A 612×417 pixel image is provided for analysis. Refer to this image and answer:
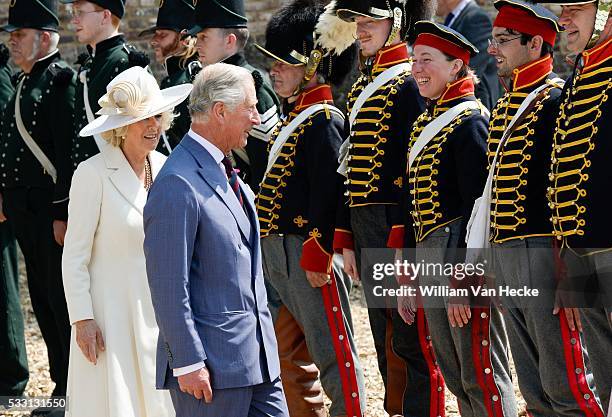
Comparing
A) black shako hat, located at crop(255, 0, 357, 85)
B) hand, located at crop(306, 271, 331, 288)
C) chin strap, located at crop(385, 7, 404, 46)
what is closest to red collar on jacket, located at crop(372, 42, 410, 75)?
chin strap, located at crop(385, 7, 404, 46)

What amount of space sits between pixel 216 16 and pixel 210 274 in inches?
114

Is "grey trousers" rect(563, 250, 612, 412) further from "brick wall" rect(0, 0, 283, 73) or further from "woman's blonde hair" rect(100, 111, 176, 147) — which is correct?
"brick wall" rect(0, 0, 283, 73)

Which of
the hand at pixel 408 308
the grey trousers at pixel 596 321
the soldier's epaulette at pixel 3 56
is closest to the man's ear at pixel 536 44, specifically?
the grey trousers at pixel 596 321

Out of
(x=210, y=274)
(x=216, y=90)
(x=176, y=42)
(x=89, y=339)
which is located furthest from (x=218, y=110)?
(x=176, y=42)

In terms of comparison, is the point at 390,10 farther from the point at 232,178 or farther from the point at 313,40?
the point at 232,178

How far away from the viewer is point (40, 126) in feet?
23.4

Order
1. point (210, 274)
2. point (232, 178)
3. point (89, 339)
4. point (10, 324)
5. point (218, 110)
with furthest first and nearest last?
point (10, 324), point (89, 339), point (232, 178), point (218, 110), point (210, 274)

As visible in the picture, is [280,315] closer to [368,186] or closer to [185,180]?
[368,186]

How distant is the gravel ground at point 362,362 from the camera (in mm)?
6727

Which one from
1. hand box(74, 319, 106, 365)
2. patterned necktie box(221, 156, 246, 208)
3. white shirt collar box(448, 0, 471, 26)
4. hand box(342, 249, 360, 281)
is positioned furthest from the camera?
white shirt collar box(448, 0, 471, 26)

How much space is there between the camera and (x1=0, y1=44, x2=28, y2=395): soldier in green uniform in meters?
7.45

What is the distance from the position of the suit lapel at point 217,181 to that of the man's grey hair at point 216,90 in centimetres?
11

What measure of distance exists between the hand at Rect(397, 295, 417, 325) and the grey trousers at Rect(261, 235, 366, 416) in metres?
0.46

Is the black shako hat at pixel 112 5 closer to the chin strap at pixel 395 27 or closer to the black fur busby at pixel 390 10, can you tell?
the black fur busby at pixel 390 10
